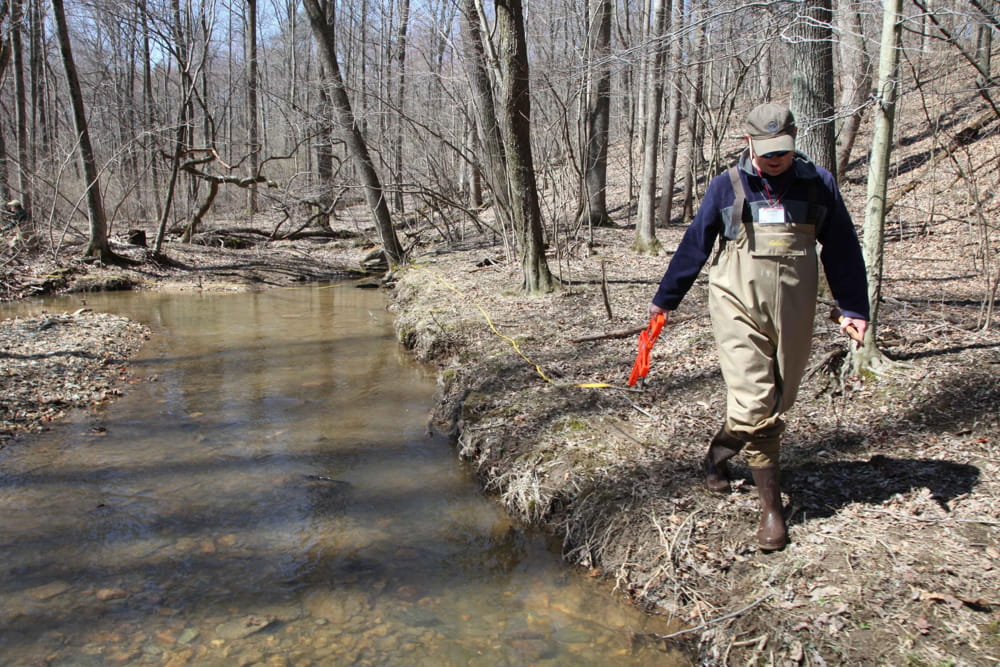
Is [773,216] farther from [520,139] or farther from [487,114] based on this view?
[487,114]

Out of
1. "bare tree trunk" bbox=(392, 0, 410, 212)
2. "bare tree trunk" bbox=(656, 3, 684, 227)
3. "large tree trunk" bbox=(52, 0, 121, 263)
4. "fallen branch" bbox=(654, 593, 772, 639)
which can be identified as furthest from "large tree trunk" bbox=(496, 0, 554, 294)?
"large tree trunk" bbox=(52, 0, 121, 263)

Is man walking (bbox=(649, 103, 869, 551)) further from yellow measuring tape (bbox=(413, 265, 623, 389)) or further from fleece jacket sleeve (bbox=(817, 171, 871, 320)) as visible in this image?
yellow measuring tape (bbox=(413, 265, 623, 389))

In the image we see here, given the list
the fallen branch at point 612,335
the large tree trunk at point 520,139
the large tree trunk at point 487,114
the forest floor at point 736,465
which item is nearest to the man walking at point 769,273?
the forest floor at point 736,465

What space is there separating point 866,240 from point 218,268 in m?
15.1

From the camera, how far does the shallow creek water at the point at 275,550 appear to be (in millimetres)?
3186

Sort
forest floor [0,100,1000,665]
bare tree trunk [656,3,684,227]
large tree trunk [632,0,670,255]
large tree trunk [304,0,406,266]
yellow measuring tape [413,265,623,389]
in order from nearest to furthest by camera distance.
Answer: forest floor [0,100,1000,665], yellow measuring tape [413,265,623,389], large tree trunk [632,0,670,255], bare tree trunk [656,3,684,227], large tree trunk [304,0,406,266]

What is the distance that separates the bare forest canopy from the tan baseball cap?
1830 millimetres

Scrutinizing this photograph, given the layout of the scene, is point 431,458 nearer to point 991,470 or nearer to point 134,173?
point 991,470

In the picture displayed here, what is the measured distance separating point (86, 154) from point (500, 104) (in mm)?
10025

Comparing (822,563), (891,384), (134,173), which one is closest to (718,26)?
(891,384)

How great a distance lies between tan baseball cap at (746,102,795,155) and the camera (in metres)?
2.98

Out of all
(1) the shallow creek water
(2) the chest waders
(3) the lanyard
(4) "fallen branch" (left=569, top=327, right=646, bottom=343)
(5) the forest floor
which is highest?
(3) the lanyard

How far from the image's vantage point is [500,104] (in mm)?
9336

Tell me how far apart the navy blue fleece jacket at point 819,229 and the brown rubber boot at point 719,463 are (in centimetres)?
87
